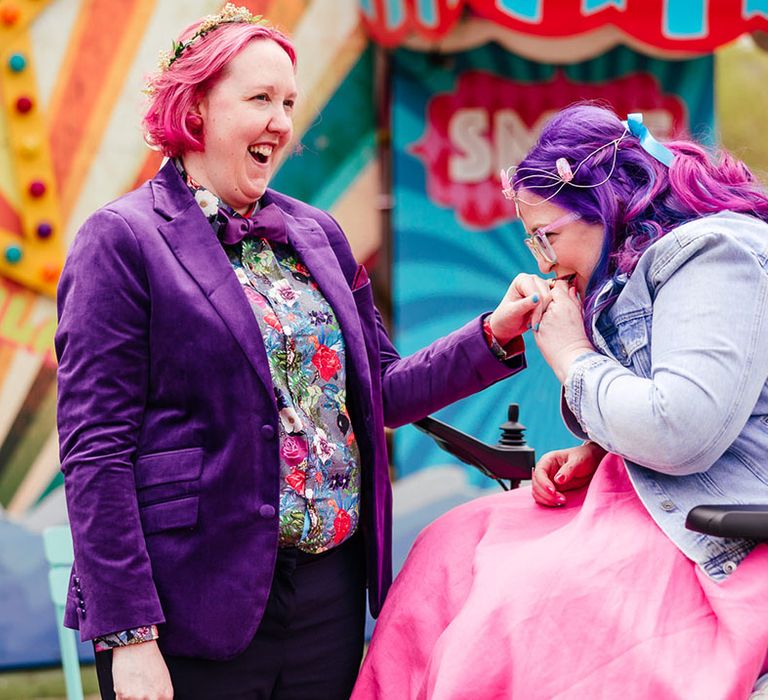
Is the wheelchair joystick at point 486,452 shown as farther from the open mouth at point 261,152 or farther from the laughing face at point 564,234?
the open mouth at point 261,152

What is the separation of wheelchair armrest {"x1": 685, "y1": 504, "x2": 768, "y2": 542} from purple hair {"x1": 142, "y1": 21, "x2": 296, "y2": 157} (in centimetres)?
114

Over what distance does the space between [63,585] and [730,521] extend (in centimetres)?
208

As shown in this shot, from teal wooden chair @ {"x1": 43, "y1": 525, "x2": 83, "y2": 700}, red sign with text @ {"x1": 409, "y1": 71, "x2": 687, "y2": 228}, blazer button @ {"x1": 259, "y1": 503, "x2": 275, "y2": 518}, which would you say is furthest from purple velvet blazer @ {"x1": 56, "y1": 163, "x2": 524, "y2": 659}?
red sign with text @ {"x1": 409, "y1": 71, "x2": 687, "y2": 228}

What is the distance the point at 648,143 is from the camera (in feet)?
7.14

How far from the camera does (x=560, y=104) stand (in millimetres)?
5254

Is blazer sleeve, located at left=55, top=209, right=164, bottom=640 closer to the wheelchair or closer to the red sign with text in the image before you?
the wheelchair

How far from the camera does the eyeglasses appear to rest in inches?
86.4

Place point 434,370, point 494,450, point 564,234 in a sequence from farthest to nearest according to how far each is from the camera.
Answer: point 494,450
point 434,370
point 564,234

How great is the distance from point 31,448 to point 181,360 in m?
2.69

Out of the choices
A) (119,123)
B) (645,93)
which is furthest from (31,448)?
(645,93)

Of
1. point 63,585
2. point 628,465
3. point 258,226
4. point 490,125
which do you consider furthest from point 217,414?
point 490,125

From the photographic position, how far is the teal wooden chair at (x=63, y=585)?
3.28 metres

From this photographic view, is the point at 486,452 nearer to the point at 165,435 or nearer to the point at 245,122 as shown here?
the point at 165,435

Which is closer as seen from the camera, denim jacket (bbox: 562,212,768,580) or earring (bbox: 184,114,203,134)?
denim jacket (bbox: 562,212,768,580)
